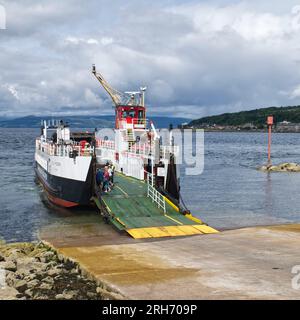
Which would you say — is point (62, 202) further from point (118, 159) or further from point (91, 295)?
point (91, 295)

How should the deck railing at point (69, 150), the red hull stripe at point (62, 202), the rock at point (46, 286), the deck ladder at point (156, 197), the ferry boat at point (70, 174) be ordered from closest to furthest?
the rock at point (46, 286), the deck ladder at point (156, 197), the ferry boat at point (70, 174), the deck railing at point (69, 150), the red hull stripe at point (62, 202)

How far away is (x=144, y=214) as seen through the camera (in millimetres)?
21094

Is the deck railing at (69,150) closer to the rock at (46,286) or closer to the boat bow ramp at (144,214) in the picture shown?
the boat bow ramp at (144,214)

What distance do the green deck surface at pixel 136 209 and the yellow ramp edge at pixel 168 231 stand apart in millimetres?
547

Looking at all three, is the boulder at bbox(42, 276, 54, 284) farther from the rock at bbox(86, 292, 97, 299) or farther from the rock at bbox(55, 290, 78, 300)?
the rock at bbox(86, 292, 97, 299)

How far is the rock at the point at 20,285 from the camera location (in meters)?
11.4

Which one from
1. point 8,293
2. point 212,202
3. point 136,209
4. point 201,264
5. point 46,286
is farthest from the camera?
point 212,202

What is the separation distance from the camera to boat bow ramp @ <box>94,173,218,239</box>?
18.3m

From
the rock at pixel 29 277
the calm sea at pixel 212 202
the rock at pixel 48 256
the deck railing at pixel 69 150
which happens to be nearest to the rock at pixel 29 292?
the rock at pixel 29 277

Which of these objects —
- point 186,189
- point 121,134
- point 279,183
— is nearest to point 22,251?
point 121,134

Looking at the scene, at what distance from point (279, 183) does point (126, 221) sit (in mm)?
27328

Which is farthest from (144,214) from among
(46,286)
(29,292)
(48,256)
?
(29,292)

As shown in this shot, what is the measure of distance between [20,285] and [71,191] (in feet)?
47.1

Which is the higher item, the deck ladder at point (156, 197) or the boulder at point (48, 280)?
the deck ladder at point (156, 197)
